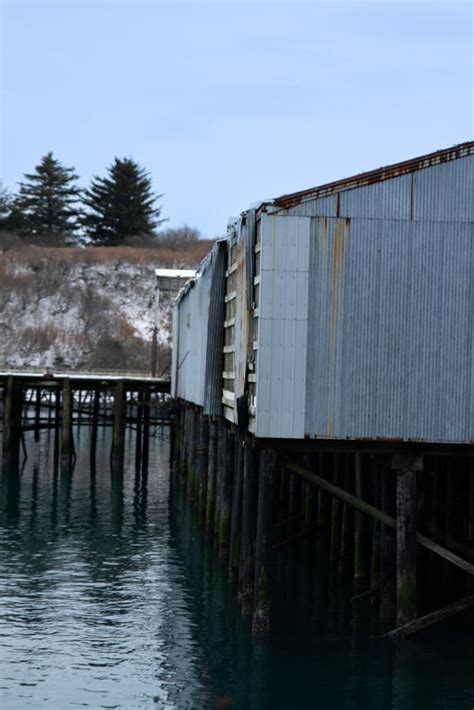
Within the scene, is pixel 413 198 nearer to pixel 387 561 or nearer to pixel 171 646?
pixel 387 561

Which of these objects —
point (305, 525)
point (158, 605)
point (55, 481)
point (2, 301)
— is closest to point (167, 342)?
point (2, 301)

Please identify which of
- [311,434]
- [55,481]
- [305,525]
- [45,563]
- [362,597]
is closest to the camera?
[311,434]

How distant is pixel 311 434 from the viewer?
1716cm

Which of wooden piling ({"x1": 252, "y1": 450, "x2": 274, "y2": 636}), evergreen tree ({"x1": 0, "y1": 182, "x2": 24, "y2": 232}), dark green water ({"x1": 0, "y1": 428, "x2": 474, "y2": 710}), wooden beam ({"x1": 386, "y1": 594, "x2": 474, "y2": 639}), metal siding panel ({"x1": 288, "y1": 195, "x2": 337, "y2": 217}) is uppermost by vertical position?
evergreen tree ({"x1": 0, "y1": 182, "x2": 24, "y2": 232})

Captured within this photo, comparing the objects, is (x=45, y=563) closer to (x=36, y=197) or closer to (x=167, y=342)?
(x=167, y=342)

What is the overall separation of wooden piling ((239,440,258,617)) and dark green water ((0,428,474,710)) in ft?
1.91

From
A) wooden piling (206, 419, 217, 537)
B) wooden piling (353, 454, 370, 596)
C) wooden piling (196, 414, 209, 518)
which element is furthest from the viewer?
wooden piling (196, 414, 209, 518)

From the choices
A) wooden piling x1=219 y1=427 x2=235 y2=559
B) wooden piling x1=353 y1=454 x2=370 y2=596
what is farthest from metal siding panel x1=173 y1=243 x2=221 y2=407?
wooden piling x1=353 y1=454 x2=370 y2=596

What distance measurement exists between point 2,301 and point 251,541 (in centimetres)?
7706

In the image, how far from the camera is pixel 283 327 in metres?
17.2

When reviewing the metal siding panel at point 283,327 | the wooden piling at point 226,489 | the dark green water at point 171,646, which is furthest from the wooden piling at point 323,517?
the metal siding panel at point 283,327

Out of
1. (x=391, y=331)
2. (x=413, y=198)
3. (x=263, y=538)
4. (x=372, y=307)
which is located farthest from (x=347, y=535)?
(x=413, y=198)

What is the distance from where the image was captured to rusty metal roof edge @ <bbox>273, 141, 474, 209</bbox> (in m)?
17.2

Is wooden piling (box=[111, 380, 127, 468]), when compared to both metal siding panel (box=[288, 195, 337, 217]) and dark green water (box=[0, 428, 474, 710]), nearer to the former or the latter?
dark green water (box=[0, 428, 474, 710])
